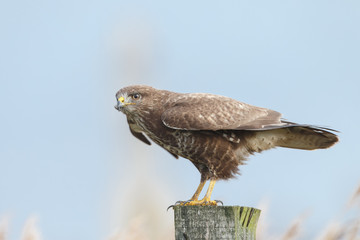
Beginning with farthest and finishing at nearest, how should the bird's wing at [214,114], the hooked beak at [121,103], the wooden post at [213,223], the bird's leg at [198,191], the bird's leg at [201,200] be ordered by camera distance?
the hooked beak at [121,103]
the bird's leg at [198,191]
the bird's wing at [214,114]
the bird's leg at [201,200]
the wooden post at [213,223]

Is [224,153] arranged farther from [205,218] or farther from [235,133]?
[205,218]

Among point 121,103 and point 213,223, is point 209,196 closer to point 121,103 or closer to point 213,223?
point 121,103

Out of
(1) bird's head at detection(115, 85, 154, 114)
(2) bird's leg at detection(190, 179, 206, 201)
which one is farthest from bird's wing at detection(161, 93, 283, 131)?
(2) bird's leg at detection(190, 179, 206, 201)

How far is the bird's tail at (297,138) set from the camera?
5.93 m

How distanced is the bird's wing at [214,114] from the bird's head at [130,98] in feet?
1.03

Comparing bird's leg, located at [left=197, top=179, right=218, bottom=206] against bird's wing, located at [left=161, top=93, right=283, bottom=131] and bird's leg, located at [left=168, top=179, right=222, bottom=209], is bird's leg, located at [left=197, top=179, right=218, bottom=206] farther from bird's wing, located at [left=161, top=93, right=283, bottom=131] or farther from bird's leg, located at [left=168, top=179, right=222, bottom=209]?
bird's wing, located at [left=161, top=93, right=283, bottom=131]

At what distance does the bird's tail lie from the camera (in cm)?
593

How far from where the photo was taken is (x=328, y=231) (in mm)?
4926

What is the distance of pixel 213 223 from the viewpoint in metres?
3.94

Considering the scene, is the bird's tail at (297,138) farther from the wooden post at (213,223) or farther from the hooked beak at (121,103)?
the wooden post at (213,223)

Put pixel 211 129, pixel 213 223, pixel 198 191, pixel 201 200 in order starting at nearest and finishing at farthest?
pixel 213 223, pixel 201 200, pixel 211 129, pixel 198 191

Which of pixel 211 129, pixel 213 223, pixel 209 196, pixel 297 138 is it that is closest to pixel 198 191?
pixel 209 196

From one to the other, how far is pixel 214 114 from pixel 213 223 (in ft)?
6.18

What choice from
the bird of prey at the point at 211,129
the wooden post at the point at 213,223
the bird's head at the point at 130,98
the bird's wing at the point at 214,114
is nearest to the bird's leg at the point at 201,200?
the bird of prey at the point at 211,129
